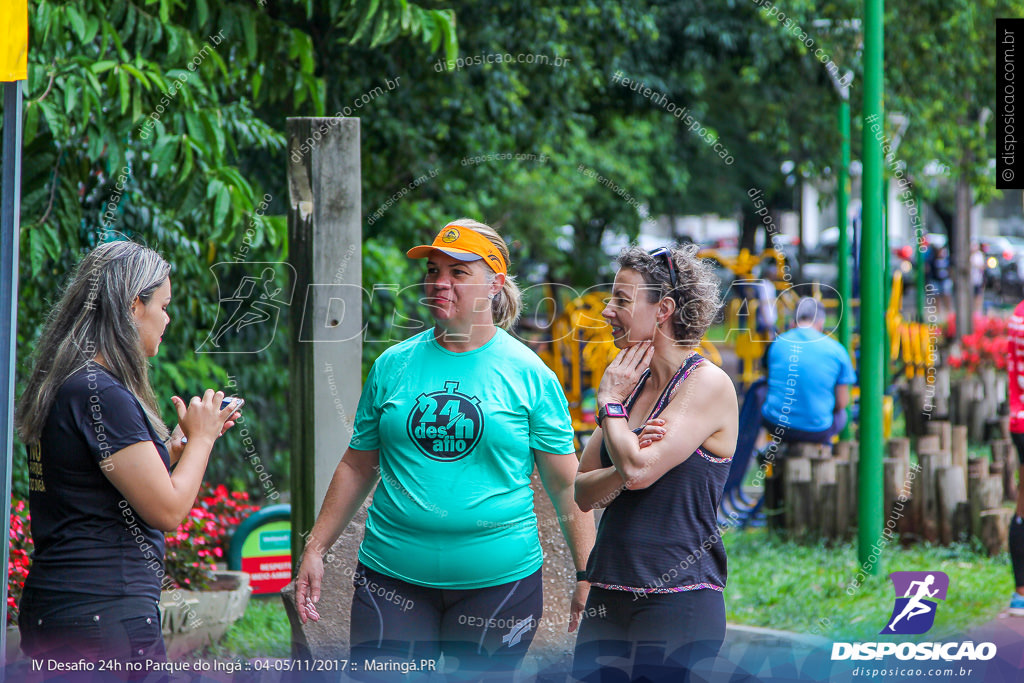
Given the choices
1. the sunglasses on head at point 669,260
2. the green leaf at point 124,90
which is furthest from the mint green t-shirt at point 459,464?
the green leaf at point 124,90

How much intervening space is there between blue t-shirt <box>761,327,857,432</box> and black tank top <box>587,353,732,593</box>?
17.7 feet

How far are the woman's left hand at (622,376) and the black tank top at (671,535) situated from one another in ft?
0.34

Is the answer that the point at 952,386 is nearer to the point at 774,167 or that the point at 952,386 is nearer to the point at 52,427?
the point at 52,427

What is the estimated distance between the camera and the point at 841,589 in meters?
6.08

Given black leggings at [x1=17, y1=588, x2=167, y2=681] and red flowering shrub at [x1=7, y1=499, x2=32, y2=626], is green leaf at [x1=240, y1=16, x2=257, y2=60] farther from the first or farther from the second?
black leggings at [x1=17, y1=588, x2=167, y2=681]

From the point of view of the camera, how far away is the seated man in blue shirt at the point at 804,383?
8.29 meters

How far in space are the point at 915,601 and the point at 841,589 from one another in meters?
1.18

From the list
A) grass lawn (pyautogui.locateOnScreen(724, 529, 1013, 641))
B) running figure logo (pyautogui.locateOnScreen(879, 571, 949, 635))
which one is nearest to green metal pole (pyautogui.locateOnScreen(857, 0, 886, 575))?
grass lawn (pyautogui.locateOnScreen(724, 529, 1013, 641))

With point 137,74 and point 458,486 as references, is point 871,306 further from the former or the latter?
point 137,74

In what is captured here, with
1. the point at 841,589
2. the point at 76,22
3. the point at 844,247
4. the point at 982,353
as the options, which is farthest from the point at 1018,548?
the point at 982,353

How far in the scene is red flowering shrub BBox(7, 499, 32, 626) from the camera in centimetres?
434

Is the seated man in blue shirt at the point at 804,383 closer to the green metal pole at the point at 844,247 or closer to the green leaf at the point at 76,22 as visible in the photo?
the green metal pole at the point at 844,247

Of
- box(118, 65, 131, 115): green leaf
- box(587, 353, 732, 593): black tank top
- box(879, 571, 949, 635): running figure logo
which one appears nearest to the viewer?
box(587, 353, 732, 593): black tank top

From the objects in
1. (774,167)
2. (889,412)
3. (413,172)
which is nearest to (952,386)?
(889,412)
